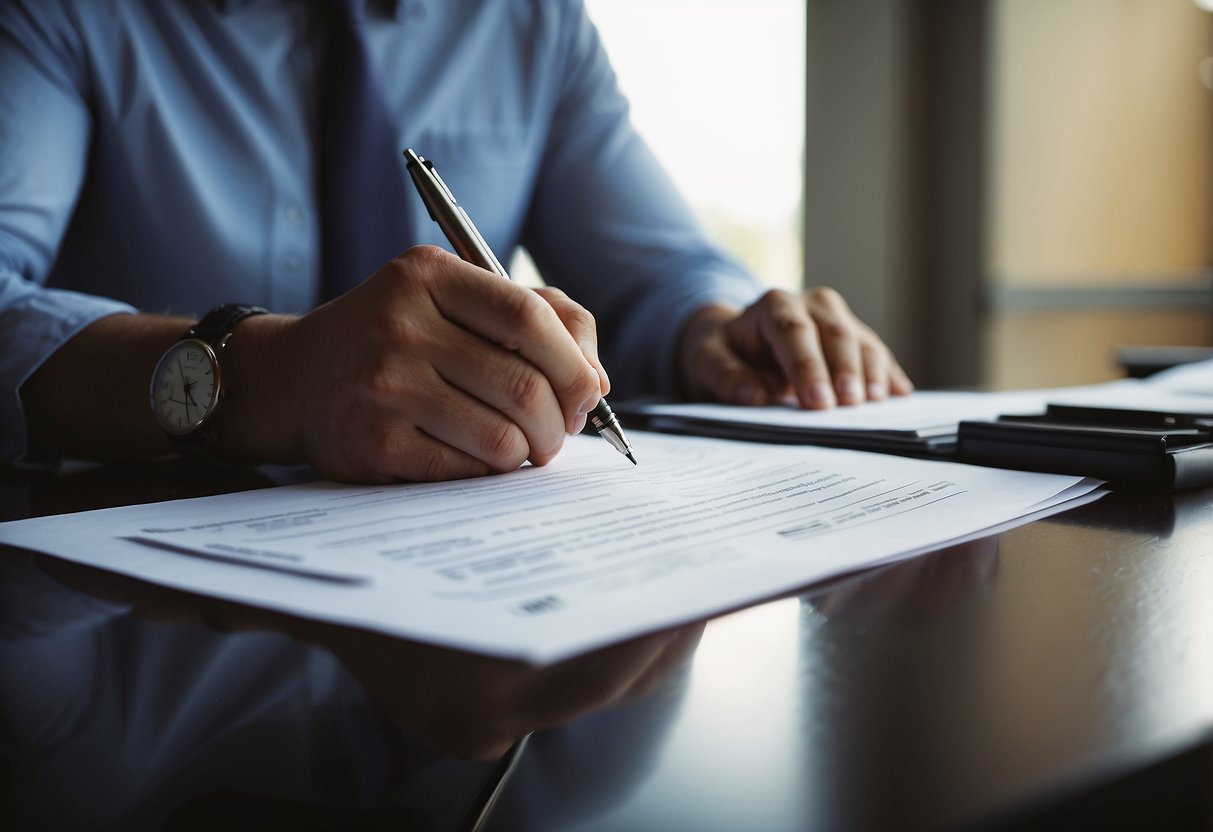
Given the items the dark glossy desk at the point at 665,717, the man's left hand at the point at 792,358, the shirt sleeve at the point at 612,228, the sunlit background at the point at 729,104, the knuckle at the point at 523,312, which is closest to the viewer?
the dark glossy desk at the point at 665,717

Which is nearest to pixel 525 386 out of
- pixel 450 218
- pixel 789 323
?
pixel 450 218

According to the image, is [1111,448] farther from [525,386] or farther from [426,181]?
[426,181]

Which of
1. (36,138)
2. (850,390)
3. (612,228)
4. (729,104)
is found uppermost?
(729,104)

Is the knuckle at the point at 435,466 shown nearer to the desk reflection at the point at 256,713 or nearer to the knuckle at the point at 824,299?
the desk reflection at the point at 256,713

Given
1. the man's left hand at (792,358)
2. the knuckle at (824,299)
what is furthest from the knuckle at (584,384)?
the knuckle at (824,299)

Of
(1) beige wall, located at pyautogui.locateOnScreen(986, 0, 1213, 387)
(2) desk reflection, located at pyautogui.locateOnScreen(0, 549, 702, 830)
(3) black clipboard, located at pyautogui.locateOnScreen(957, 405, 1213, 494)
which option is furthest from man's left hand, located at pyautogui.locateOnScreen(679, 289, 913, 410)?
(1) beige wall, located at pyautogui.locateOnScreen(986, 0, 1213, 387)

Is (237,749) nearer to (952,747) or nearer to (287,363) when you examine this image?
(952,747)

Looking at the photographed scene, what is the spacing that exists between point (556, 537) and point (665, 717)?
139 mm

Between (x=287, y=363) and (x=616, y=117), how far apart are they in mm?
870

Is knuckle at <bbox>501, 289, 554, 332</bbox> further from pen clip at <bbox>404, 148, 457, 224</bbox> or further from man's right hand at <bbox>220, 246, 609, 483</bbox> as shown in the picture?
pen clip at <bbox>404, 148, 457, 224</bbox>

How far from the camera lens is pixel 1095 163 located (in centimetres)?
334

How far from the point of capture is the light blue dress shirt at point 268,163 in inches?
33.8

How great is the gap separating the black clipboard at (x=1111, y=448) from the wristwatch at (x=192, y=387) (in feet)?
1.42

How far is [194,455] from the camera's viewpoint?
23.1 inches
